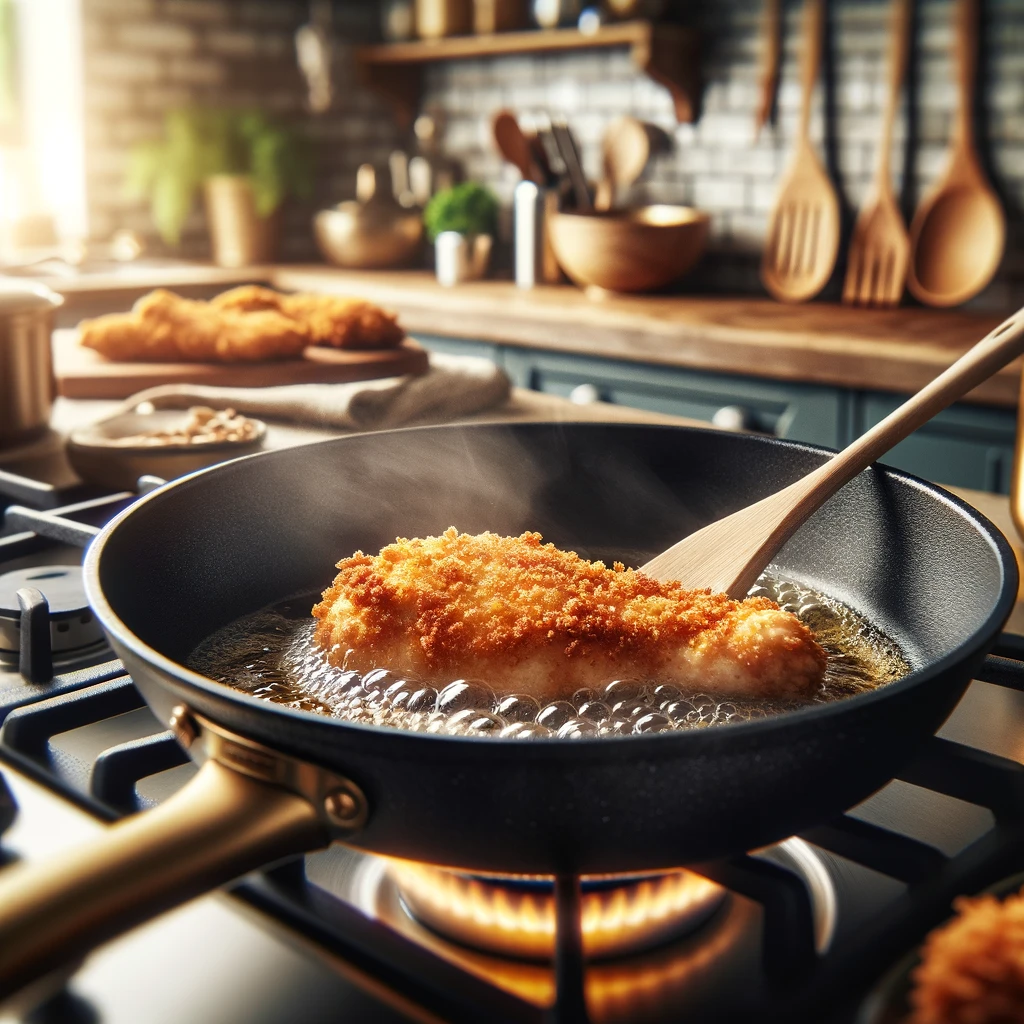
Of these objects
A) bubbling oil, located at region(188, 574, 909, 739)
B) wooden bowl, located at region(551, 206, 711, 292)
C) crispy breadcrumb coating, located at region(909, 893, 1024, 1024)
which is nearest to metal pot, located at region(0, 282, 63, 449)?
bubbling oil, located at region(188, 574, 909, 739)

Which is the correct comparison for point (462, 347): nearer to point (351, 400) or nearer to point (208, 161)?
point (208, 161)

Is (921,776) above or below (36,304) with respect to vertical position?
below

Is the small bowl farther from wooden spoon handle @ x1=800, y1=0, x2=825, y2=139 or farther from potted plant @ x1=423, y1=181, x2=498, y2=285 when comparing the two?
wooden spoon handle @ x1=800, y1=0, x2=825, y2=139

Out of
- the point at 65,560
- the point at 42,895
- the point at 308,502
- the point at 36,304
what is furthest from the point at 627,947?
the point at 36,304

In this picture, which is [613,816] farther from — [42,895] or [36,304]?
[36,304]

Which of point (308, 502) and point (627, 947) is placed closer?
point (627, 947)
